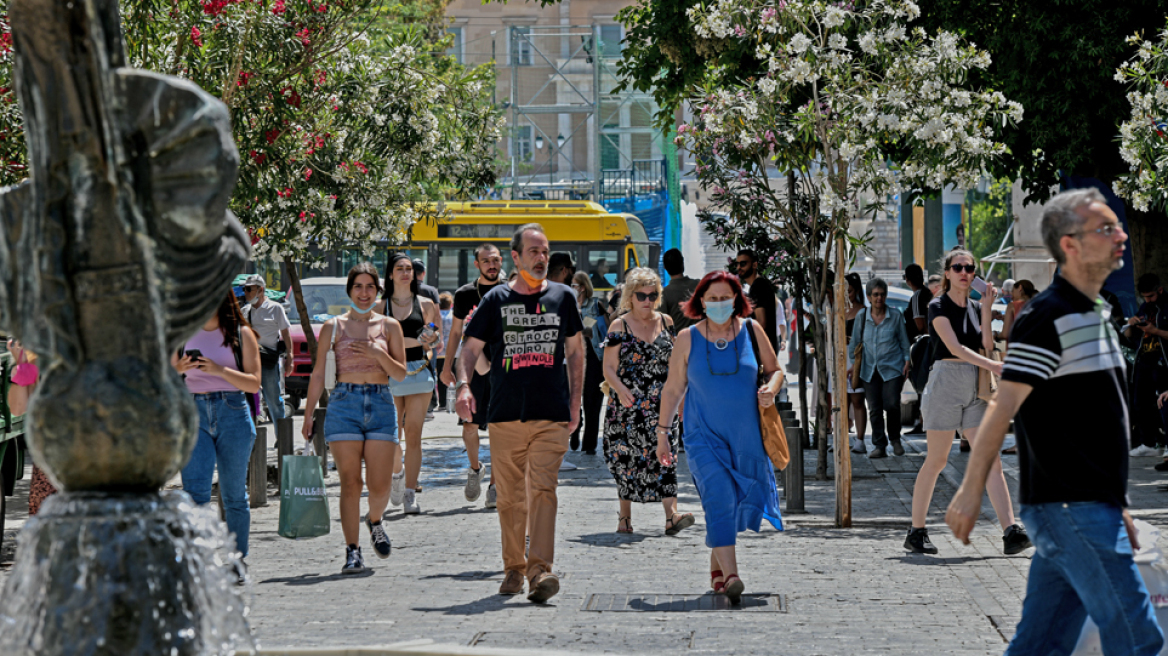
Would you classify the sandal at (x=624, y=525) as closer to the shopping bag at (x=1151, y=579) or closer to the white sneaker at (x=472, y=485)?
the white sneaker at (x=472, y=485)

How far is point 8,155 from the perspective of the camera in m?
10.7

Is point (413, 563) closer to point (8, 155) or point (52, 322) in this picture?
point (8, 155)

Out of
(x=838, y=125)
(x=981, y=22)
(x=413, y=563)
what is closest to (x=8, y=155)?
(x=413, y=563)

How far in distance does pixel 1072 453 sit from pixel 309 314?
2098cm

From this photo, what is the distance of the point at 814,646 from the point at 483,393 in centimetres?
540

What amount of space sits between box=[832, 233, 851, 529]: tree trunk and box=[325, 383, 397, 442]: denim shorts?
125 inches

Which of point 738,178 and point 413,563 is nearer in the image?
point 413,563

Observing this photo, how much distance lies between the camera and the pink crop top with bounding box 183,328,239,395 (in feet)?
26.2

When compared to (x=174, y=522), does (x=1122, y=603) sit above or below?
below

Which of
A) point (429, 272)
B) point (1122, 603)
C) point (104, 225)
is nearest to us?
point (104, 225)

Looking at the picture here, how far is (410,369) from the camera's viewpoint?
438 inches

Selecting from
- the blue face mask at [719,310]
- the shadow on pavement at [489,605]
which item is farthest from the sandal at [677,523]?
the shadow on pavement at [489,605]

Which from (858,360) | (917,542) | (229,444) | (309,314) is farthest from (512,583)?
(309,314)

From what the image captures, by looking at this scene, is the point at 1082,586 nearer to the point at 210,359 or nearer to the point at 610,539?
the point at 210,359
